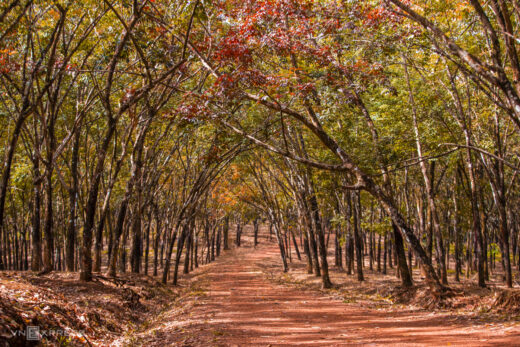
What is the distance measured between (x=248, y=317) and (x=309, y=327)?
2024 millimetres

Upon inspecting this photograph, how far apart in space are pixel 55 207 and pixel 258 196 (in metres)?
17.2

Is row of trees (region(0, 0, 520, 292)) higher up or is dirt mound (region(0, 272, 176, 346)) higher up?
row of trees (region(0, 0, 520, 292))

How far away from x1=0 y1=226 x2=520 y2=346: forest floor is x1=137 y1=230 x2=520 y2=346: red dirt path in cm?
2

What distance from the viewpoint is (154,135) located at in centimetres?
1795

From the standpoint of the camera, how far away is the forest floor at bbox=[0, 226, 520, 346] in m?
6.78

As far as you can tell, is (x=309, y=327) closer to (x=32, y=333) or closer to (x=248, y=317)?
(x=248, y=317)

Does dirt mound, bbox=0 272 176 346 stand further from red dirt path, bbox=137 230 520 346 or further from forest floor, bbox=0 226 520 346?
red dirt path, bbox=137 230 520 346

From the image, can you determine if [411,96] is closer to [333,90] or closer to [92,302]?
[333,90]

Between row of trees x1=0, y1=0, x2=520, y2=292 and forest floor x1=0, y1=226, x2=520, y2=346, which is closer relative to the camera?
forest floor x1=0, y1=226, x2=520, y2=346

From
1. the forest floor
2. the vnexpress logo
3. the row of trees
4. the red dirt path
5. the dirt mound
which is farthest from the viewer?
the row of trees

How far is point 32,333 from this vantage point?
5.16 m

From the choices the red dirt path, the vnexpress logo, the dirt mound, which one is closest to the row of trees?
the dirt mound

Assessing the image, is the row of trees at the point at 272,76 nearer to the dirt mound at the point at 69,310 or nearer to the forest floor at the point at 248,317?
the dirt mound at the point at 69,310

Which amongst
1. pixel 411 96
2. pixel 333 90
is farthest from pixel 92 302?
pixel 411 96
